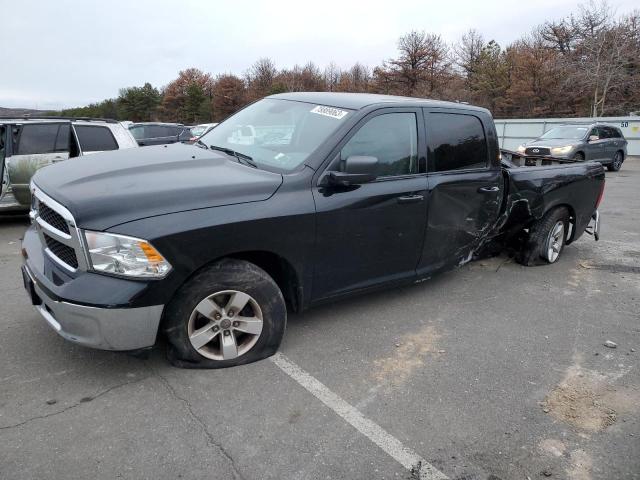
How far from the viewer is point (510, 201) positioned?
521 centimetres

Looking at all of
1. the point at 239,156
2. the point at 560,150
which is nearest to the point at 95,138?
the point at 239,156

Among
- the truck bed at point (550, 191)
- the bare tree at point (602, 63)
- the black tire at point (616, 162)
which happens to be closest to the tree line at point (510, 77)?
the bare tree at point (602, 63)

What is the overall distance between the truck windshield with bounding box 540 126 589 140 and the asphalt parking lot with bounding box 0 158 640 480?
45.8ft

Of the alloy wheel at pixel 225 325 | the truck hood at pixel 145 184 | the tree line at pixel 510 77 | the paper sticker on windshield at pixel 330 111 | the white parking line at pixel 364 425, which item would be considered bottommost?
the white parking line at pixel 364 425

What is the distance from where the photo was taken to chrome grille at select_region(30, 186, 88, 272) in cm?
282

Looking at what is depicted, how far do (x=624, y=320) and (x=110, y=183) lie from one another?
4411 mm

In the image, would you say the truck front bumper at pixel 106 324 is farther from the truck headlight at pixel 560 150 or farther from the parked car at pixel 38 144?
the truck headlight at pixel 560 150

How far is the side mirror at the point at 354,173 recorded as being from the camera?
3447 mm

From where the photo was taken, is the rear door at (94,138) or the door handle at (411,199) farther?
the rear door at (94,138)

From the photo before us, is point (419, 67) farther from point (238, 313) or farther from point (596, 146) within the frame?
point (238, 313)

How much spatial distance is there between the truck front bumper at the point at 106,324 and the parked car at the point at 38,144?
201 inches

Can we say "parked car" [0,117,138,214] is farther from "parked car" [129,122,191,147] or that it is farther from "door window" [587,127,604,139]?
"door window" [587,127,604,139]

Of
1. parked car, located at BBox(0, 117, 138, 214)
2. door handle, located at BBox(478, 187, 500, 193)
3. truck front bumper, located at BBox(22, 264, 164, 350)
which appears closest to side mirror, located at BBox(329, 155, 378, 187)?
→ truck front bumper, located at BBox(22, 264, 164, 350)

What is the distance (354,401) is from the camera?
3041 millimetres
